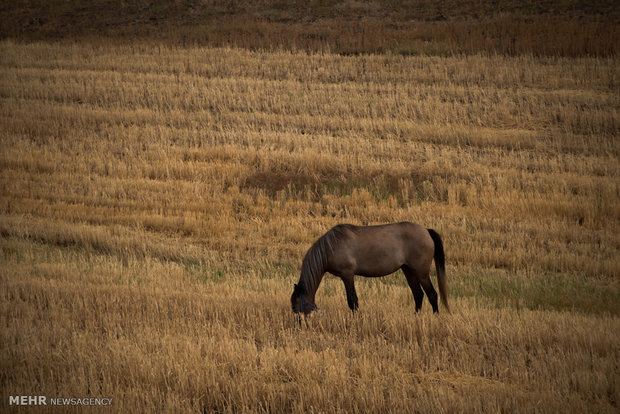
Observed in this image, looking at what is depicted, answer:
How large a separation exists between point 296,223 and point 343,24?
2653 cm

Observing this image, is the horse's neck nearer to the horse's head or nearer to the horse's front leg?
the horse's head

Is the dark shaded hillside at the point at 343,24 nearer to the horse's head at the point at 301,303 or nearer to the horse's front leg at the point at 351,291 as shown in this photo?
the horse's front leg at the point at 351,291

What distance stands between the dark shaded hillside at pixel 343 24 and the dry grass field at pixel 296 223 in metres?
2.09

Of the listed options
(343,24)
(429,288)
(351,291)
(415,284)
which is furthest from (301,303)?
(343,24)

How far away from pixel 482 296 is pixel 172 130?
47.9 feet

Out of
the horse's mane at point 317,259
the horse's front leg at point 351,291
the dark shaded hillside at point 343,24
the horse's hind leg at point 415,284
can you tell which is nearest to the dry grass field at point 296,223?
the horse's front leg at point 351,291

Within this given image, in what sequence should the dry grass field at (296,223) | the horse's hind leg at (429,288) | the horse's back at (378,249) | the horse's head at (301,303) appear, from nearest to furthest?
the dry grass field at (296,223), the horse's head at (301,303), the horse's back at (378,249), the horse's hind leg at (429,288)

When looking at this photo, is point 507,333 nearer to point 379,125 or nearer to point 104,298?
point 104,298

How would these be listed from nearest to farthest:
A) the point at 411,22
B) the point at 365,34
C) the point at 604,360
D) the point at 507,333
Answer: the point at 604,360 < the point at 507,333 < the point at 365,34 < the point at 411,22

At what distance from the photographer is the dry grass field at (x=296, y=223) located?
6.63m

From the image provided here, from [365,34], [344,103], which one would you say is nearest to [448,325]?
[344,103]

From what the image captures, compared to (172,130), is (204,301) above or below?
below

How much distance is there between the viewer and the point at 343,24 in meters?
38.2

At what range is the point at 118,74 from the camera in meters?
29.3
